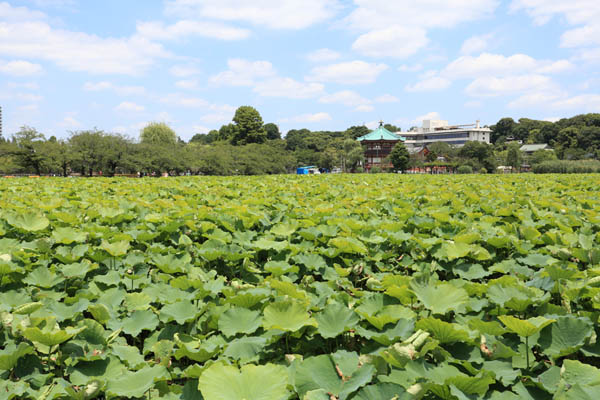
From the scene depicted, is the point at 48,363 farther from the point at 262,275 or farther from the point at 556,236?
the point at 556,236

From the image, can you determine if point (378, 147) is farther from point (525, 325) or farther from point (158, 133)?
point (525, 325)

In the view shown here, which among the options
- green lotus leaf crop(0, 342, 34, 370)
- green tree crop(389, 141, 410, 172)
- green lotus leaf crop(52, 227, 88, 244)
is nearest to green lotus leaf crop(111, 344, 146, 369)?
green lotus leaf crop(0, 342, 34, 370)

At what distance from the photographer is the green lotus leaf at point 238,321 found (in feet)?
5.39

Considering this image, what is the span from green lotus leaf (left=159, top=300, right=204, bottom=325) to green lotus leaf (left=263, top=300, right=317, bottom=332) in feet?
1.24

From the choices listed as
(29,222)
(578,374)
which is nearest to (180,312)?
(578,374)

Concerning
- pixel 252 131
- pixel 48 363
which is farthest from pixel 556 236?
pixel 252 131

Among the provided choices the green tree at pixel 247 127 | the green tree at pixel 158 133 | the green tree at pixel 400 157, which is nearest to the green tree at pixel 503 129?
the green tree at pixel 400 157

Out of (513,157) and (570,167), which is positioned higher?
(513,157)

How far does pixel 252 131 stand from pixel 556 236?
229 ft

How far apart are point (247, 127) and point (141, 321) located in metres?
71.2

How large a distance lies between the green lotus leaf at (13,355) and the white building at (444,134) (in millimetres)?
107638

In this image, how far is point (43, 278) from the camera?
2199 mm

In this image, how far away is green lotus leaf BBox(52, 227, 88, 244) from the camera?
9.60 ft

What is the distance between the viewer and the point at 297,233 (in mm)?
3541
